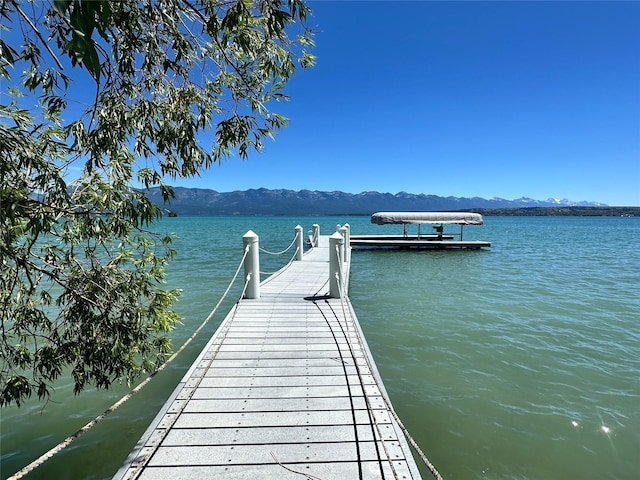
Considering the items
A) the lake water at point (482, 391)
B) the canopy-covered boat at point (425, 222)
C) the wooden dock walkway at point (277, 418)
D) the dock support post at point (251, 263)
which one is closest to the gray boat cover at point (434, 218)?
the canopy-covered boat at point (425, 222)

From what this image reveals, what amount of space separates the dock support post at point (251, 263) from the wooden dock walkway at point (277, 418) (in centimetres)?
192

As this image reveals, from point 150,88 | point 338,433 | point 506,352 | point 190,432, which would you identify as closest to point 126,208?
point 150,88

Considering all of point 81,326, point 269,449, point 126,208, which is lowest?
point 269,449

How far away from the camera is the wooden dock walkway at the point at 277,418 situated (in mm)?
2854

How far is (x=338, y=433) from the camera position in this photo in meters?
3.27

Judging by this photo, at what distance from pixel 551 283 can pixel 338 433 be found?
48.6 feet

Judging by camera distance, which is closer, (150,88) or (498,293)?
(150,88)

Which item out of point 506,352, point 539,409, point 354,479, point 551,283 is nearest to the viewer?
point 354,479

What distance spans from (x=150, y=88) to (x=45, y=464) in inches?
179

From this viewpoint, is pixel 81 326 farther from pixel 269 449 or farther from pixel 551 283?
pixel 551 283

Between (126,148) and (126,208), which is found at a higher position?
(126,148)

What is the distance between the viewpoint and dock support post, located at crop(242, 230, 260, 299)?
7.46m

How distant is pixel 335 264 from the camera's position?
7.88 meters

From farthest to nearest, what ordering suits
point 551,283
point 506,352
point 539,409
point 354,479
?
point 551,283 → point 506,352 → point 539,409 → point 354,479
